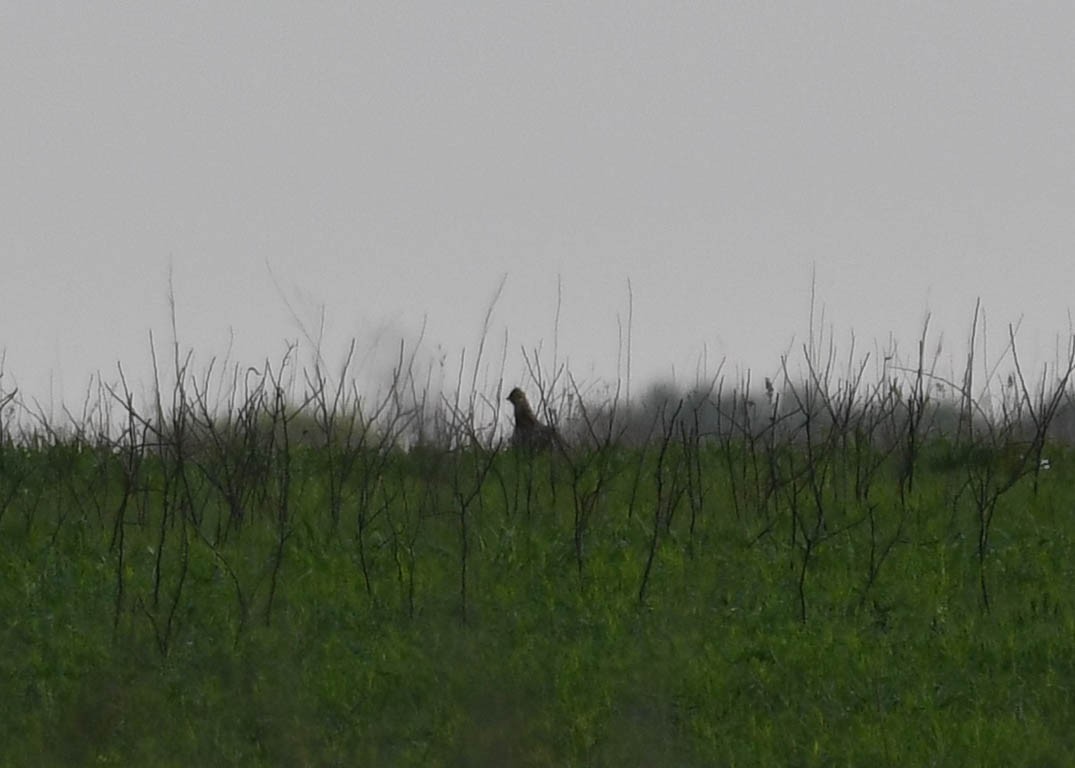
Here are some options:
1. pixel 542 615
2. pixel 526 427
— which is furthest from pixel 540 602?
pixel 526 427

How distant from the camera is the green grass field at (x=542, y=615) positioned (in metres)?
7.27

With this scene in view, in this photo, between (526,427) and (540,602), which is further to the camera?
(526,427)

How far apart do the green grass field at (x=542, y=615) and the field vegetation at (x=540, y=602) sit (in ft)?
0.07

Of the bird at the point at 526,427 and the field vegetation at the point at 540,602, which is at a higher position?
the bird at the point at 526,427

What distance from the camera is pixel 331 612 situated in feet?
29.4

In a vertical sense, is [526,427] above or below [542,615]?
above

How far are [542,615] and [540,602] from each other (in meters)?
0.22

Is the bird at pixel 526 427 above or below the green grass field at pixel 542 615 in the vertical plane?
above

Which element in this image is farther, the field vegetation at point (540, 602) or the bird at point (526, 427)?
the bird at point (526, 427)

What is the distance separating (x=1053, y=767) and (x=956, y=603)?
220 centimetres

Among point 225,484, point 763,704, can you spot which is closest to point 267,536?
point 225,484

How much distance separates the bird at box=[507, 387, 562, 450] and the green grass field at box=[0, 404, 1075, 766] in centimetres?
48

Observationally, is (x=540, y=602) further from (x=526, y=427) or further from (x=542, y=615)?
(x=526, y=427)

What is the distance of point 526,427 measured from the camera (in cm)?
1338
